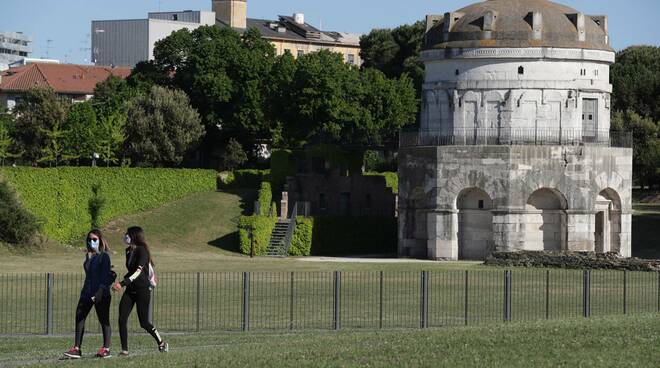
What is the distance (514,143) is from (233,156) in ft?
92.9

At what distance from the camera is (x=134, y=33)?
527 feet

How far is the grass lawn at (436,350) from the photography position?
27938 millimetres

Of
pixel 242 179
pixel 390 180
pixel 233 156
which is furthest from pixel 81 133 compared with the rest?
pixel 390 180

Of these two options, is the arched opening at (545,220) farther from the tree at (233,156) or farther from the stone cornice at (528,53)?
the tree at (233,156)

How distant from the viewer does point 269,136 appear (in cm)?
10656

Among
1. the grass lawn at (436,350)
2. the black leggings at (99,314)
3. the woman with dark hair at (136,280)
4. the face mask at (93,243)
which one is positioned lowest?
the grass lawn at (436,350)

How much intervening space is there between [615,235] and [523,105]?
8.16 metres

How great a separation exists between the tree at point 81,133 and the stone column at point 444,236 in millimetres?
30414

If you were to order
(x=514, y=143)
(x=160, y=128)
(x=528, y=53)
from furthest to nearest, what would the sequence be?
(x=160, y=128)
(x=528, y=53)
(x=514, y=143)

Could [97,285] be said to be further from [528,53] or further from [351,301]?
[528,53]

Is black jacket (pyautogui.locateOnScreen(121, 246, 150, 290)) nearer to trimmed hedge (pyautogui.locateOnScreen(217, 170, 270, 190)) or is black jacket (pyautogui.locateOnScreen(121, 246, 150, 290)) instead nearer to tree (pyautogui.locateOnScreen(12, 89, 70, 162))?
trimmed hedge (pyautogui.locateOnScreen(217, 170, 270, 190))

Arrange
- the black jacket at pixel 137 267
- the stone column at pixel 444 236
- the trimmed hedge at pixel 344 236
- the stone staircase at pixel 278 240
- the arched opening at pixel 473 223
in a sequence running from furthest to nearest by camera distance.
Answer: the trimmed hedge at pixel 344 236
the stone staircase at pixel 278 240
the arched opening at pixel 473 223
the stone column at pixel 444 236
the black jacket at pixel 137 267

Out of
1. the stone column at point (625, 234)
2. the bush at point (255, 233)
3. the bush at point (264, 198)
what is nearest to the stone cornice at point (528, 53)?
the stone column at point (625, 234)

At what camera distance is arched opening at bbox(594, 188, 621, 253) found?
80.8 meters
